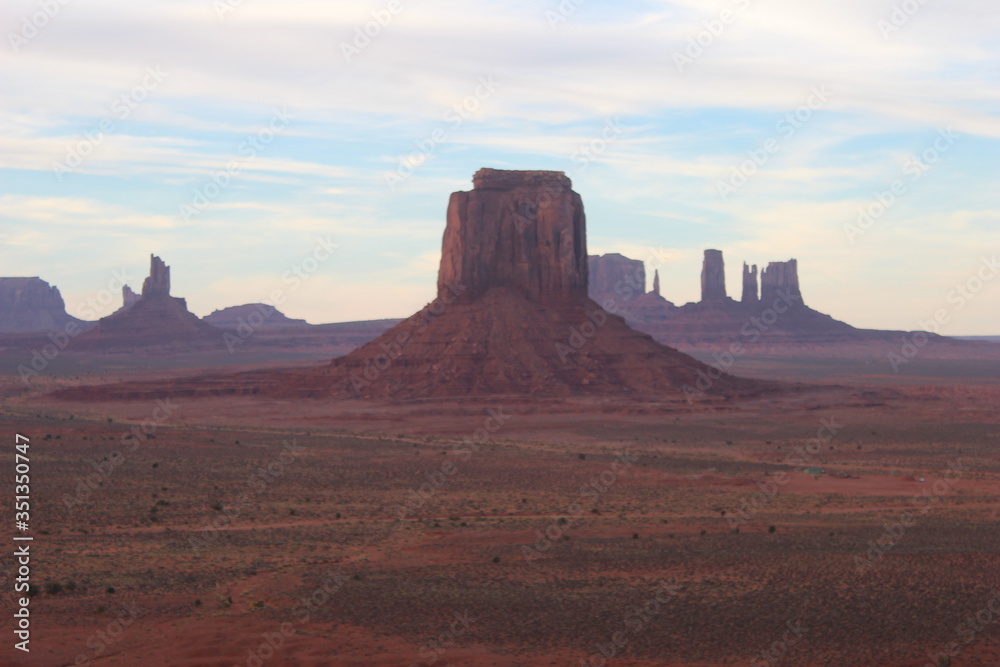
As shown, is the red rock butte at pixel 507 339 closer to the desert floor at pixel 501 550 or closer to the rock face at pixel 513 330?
the rock face at pixel 513 330

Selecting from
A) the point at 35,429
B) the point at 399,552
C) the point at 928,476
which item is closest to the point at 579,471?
the point at 928,476

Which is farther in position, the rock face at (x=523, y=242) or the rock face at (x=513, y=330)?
the rock face at (x=523, y=242)

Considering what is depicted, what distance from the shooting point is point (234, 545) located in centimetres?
3042

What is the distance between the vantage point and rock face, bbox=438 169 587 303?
3912 inches

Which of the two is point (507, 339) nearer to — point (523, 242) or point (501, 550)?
point (523, 242)

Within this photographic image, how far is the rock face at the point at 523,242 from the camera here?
99.4 m

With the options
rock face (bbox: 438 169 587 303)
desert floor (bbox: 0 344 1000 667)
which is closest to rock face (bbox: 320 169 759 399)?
rock face (bbox: 438 169 587 303)

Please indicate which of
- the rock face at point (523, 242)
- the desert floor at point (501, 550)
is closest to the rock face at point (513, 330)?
the rock face at point (523, 242)

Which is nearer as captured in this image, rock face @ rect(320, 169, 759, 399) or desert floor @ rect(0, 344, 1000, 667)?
desert floor @ rect(0, 344, 1000, 667)

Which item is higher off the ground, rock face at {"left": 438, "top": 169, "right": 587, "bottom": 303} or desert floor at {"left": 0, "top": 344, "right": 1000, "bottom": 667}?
rock face at {"left": 438, "top": 169, "right": 587, "bottom": 303}

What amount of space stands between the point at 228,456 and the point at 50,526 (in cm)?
1854

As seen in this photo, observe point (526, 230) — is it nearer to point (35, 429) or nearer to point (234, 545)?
point (35, 429)

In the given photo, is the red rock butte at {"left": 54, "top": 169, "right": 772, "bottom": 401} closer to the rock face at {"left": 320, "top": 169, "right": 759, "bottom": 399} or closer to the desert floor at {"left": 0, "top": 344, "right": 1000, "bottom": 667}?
the rock face at {"left": 320, "top": 169, "right": 759, "bottom": 399}

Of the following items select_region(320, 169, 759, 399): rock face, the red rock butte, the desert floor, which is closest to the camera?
the desert floor
